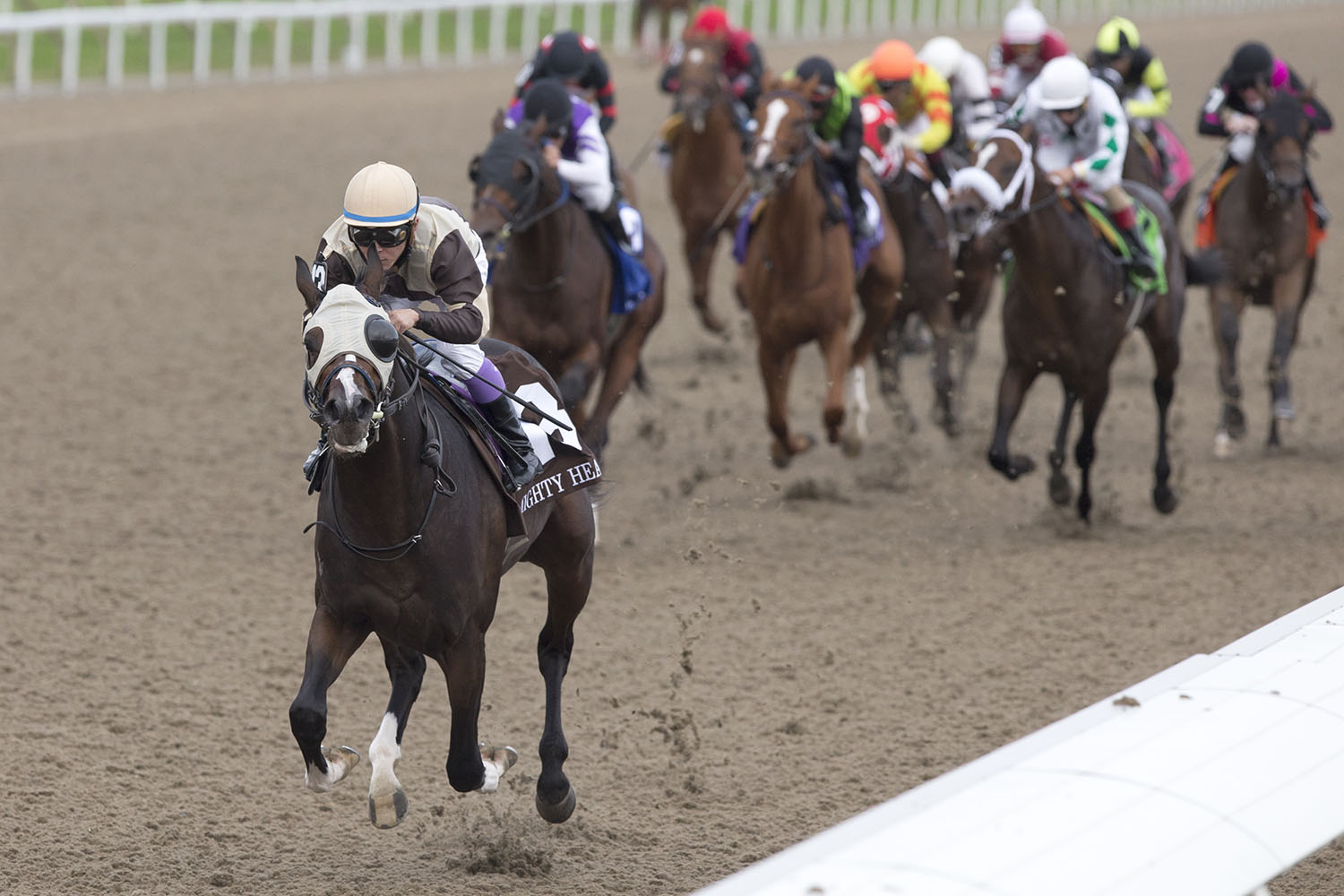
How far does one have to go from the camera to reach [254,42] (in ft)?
71.5

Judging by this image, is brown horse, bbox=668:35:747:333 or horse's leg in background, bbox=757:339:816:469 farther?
brown horse, bbox=668:35:747:333

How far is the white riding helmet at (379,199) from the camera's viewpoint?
161 inches

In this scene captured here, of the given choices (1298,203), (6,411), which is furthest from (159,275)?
(1298,203)

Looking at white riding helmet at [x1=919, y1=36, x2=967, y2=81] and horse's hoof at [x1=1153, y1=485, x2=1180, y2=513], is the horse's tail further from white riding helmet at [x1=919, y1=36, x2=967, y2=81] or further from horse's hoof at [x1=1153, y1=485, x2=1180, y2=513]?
white riding helmet at [x1=919, y1=36, x2=967, y2=81]

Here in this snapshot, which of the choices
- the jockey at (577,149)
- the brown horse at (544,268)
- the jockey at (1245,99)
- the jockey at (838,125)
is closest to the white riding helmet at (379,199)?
→ the brown horse at (544,268)

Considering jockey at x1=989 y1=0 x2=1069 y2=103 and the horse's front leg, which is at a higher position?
jockey at x1=989 y1=0 x2=1069 y2=103

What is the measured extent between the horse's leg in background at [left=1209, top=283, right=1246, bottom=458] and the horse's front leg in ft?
6.94

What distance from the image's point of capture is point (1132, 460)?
9664mm

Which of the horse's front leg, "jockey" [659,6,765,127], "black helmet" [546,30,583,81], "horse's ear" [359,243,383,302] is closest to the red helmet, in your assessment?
"jockey" [659,6,765,127]

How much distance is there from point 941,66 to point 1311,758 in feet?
27.6

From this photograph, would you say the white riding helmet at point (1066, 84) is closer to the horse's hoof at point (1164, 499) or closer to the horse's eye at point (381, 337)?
the horse's hoof at point (1164, 499)

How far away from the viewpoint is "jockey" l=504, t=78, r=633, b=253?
24.8 feet

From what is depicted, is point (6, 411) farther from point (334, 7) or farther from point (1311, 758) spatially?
point (334, 7)

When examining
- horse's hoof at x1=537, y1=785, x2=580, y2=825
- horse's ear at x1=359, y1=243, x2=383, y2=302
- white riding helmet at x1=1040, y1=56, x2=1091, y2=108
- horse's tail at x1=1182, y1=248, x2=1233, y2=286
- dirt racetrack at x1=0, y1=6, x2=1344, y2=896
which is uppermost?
white riding helmet at x1=1040, y1=56, x2=1091, y2=108
